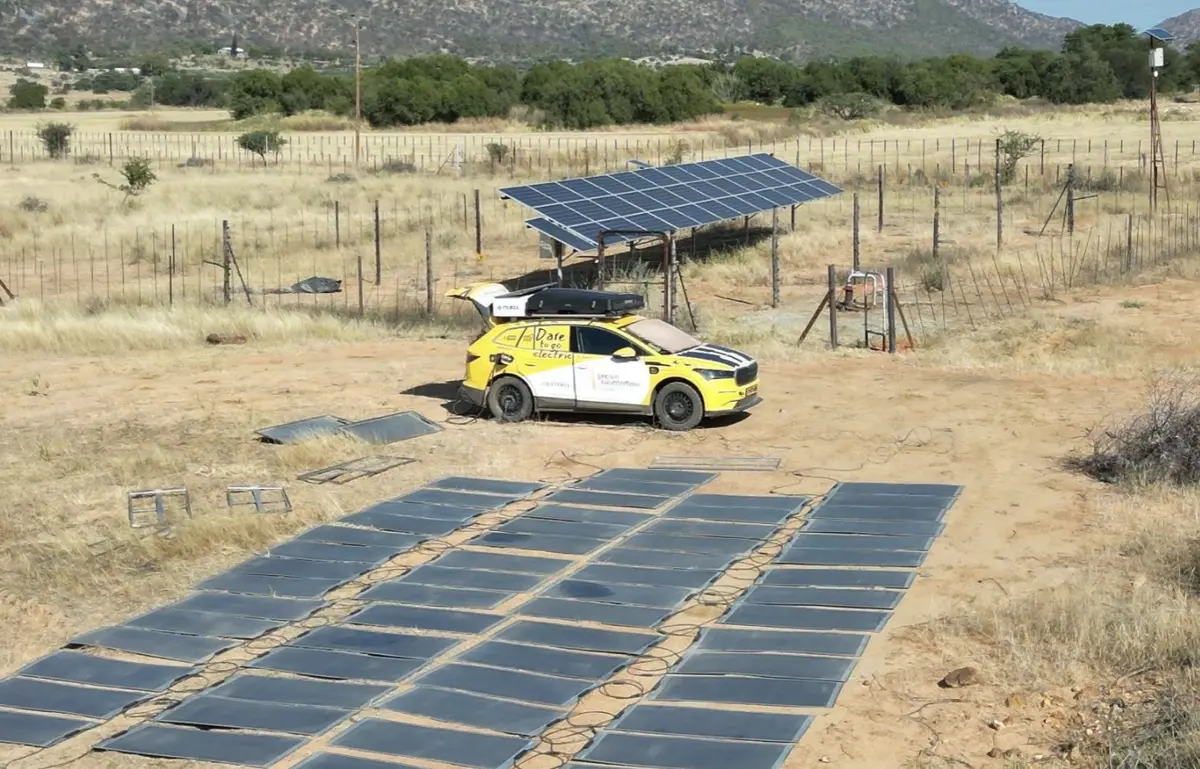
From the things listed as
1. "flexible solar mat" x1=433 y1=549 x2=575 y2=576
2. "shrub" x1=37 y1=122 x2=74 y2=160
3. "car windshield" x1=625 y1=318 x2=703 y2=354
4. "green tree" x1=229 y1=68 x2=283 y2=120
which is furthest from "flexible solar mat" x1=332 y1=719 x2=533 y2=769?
"green tree" x1=229 y1=68 x2=283 y2=120

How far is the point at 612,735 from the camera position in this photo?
11.7 meters

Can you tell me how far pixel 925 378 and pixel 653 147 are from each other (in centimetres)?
4559

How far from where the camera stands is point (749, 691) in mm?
12562

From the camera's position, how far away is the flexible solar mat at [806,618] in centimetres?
1416

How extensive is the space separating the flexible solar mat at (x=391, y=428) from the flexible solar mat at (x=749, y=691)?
9836 millimetres

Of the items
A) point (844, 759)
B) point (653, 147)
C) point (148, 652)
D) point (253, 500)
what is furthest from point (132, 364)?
point (653, 147)

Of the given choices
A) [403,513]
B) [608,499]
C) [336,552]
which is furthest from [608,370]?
[336,552]

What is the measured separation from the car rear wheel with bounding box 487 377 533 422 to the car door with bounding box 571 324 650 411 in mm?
888

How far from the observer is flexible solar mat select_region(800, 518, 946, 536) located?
1719 centimetres

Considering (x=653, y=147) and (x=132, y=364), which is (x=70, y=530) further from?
(x=653, y=147)

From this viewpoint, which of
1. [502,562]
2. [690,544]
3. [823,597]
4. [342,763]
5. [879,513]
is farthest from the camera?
[879,513]

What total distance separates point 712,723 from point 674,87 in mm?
80621

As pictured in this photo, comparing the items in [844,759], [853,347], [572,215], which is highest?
[572,215]

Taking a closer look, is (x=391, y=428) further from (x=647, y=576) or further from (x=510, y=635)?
(x=510, y=635)
